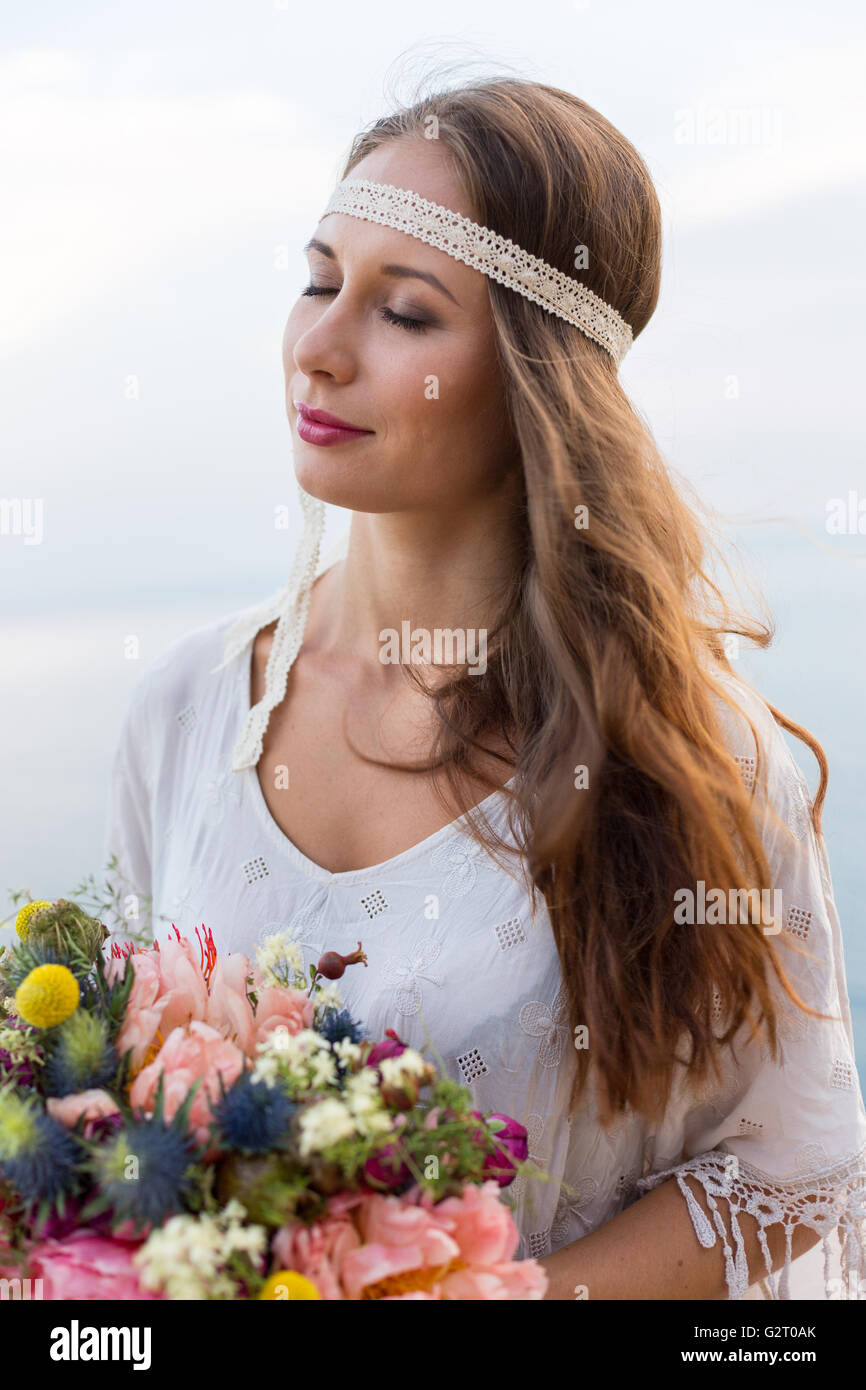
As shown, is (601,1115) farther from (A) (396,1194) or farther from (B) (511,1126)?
(A) (396,1194)

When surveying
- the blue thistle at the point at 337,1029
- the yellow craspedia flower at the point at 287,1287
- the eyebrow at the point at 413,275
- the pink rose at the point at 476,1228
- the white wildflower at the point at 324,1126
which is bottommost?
the yellow craspedia flower at the point at 287,1287

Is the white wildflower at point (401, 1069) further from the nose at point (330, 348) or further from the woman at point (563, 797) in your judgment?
the nose at point (330, 348)

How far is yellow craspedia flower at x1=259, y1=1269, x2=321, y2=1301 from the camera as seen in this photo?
939 mm

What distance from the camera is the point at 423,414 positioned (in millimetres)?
1537

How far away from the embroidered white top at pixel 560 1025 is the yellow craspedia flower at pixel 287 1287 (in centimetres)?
53

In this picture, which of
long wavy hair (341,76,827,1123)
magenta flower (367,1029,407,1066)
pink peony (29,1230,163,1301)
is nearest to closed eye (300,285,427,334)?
long wavy hair (341,76,827,1123)

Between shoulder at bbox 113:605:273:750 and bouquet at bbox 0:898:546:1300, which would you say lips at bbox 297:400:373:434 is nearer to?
shoulder at bbox 113:605:273:750

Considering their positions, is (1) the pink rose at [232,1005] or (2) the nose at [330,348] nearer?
(1) the pink rose at [232,1005]

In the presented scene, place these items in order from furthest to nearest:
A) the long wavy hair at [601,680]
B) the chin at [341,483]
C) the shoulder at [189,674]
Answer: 1. the shoulder at [189,674]
2. the chin at [341,483]
3. the long wavy hair at [601,680]

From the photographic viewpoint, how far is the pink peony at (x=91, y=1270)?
96cm

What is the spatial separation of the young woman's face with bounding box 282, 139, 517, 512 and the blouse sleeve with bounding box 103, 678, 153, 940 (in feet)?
2.17

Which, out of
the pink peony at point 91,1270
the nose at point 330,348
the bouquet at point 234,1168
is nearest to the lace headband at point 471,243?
the nose at point 330,348

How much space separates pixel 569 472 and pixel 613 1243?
1.00 metres
